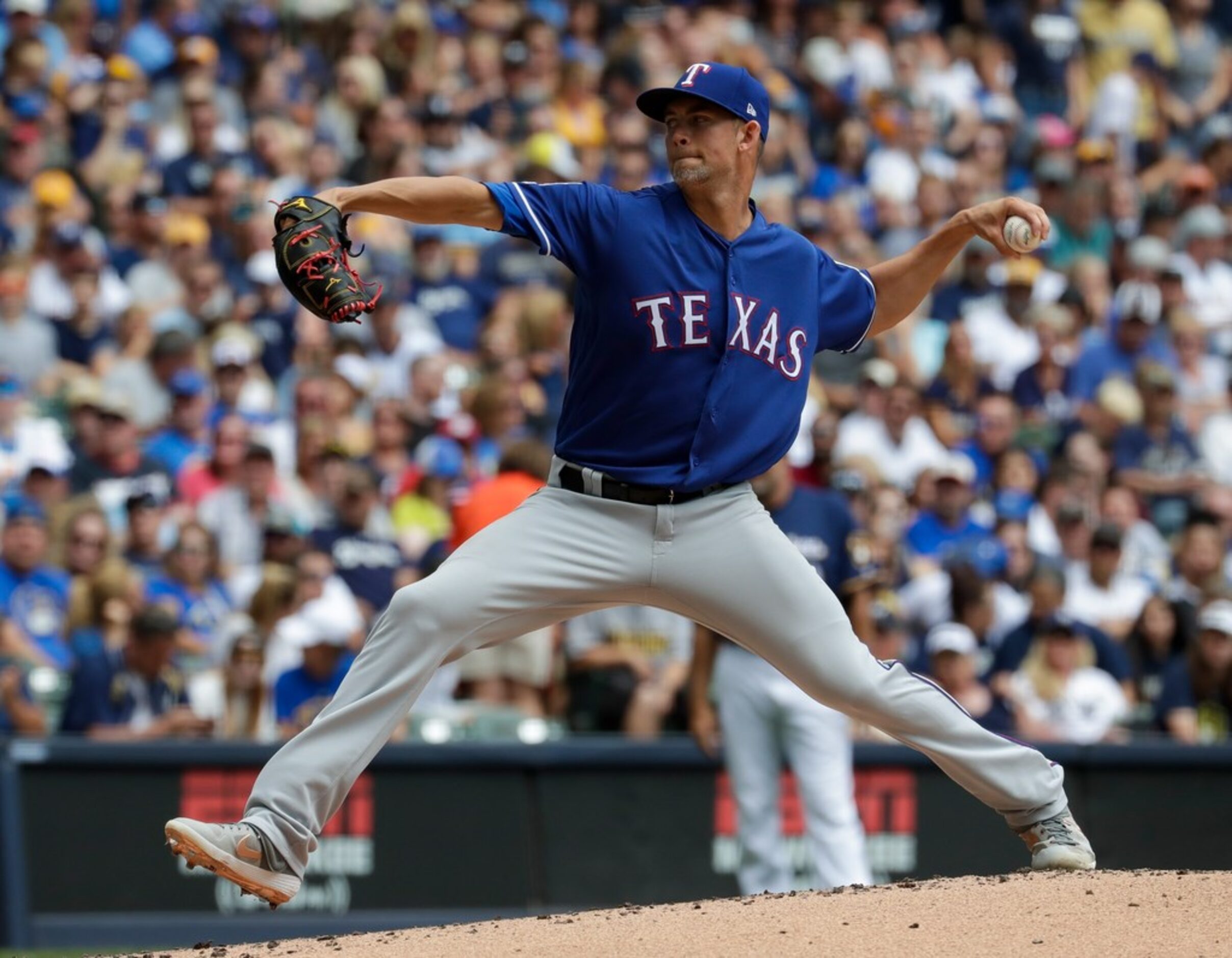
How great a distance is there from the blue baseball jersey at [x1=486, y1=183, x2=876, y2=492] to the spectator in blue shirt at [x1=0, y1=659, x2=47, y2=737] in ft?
13.6

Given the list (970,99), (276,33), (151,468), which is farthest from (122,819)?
(970,99)

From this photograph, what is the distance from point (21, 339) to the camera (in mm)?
10406

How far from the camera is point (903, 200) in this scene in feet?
43.9

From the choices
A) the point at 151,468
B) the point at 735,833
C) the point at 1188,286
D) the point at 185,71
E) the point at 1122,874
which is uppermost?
the point at 185,71

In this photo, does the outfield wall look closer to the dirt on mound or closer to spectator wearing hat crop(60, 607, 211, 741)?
spectator wearing hat crop(60, 607, 211, 741)

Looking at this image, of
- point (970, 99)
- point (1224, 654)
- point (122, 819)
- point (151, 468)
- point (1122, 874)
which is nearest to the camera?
point (1122, 874)

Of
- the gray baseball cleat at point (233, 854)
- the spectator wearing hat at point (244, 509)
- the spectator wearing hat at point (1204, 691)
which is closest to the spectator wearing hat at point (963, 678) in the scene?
the spectator wearing hat at point (1204, 691)

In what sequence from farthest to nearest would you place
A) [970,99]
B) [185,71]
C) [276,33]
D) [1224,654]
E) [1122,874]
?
A: [970,99], [276,33], [185,71], [1224,654], [1122,874]

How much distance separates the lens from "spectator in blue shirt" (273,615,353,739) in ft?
27.9

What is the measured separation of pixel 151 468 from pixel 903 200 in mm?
5800

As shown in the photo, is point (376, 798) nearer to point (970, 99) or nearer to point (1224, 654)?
point (1224, 654)

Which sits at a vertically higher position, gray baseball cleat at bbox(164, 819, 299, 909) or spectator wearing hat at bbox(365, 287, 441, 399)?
spectator wearing hat at bbox(365, 287, 441, 399)

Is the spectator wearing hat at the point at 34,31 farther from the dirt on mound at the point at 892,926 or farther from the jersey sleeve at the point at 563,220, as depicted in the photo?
the dirt on mound at the point at 892,926

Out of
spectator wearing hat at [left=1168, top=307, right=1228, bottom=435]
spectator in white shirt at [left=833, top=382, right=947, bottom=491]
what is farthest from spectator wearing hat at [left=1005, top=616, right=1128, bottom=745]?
spectator wearing hat at [left=1168, top=307, right=1228, bottom=435]
